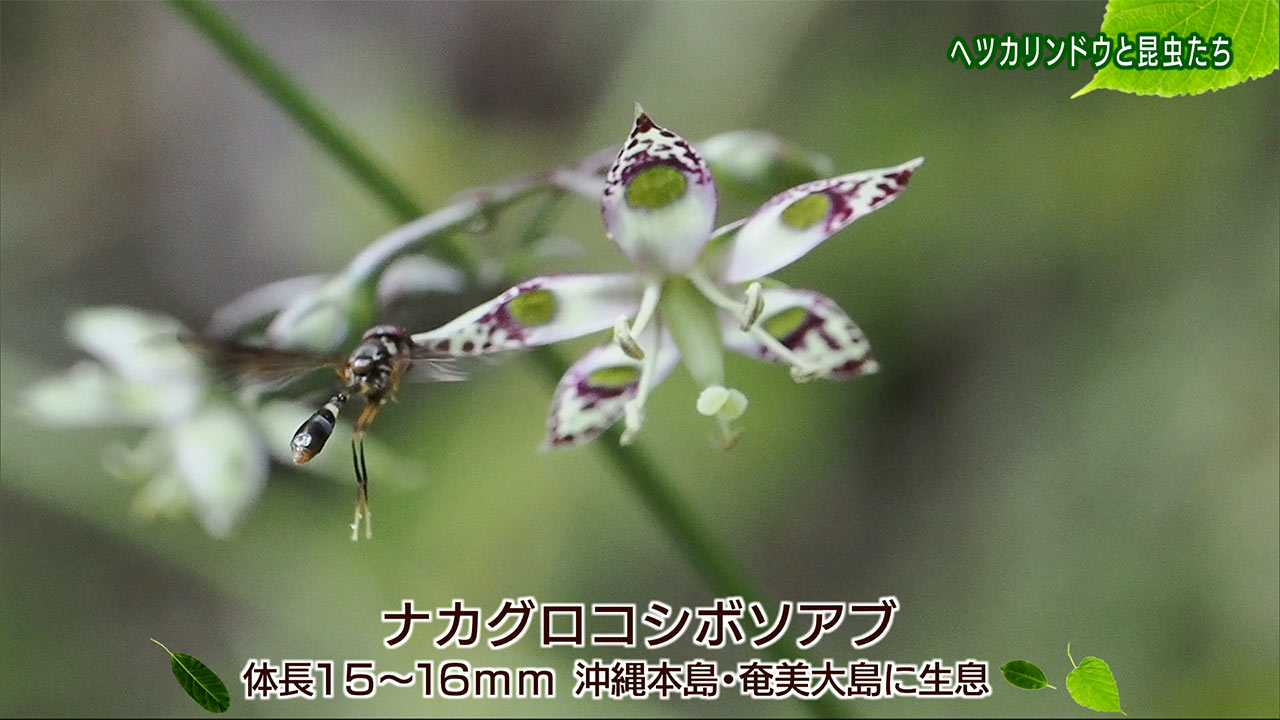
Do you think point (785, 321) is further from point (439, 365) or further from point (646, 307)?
point (439, 365)

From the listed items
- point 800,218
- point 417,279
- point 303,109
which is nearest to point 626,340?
point 800,218

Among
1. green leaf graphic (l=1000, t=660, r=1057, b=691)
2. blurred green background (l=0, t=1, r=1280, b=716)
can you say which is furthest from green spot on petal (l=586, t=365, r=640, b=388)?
blurred green background (l=0, t=1, r=1280, b=716)

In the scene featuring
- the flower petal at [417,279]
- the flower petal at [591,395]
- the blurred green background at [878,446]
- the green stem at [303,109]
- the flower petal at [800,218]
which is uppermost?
the blurred green background at [878,446]

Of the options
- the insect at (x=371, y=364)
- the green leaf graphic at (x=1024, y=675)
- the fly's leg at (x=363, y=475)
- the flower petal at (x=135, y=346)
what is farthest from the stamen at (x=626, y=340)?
the flower petal at (x=135, y=346)

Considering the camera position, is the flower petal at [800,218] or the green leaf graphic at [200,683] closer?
the flower petal at [800,218]

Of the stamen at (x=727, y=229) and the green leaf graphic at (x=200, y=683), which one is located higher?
the stamen at (x=727, y=229)

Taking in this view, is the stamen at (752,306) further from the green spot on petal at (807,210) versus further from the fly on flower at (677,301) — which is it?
the green spot on petal at (807,210)

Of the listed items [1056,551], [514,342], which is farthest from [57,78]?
[1056,551]
